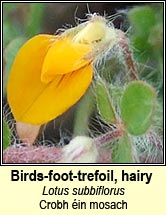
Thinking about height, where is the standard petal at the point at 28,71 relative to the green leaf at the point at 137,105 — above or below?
above

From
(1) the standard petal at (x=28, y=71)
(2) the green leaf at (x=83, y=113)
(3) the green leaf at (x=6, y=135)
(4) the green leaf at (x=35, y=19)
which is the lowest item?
(3) the green leaf at (x=6, y=135)

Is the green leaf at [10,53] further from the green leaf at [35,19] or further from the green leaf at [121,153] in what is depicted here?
the green leaf at [121,153]

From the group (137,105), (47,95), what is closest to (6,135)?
(47,95)

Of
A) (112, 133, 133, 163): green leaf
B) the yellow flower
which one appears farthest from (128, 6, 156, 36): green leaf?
(112, 133, 133, 163): green leaf

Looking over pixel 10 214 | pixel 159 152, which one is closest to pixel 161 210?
pixel 159 152

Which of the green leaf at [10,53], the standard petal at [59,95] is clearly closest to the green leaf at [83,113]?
the standard petal at [59,95]

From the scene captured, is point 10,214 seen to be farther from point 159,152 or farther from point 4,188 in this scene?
point 159,152

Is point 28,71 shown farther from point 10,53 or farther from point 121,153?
point 121,153
